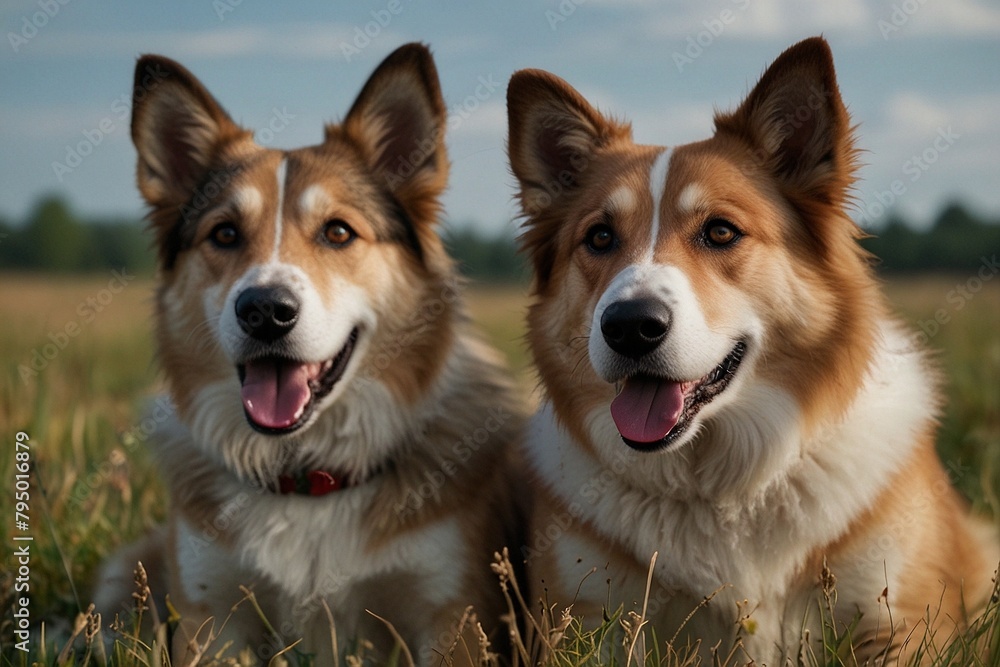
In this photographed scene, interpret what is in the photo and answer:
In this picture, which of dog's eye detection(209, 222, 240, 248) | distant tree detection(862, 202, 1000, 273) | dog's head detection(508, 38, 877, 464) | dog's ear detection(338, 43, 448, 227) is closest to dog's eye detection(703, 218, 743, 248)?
dog's head detection(508, 38, 877, 464)

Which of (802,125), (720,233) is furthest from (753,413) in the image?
(802,125)

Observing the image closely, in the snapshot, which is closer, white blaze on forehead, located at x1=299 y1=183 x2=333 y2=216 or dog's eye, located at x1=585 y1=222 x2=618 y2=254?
dog's eye, located at x1=585 y1=222 x2=618 y2=254

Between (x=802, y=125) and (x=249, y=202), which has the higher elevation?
(x=802, y=125)

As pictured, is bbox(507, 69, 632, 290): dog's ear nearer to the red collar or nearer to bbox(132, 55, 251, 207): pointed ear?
the red collar

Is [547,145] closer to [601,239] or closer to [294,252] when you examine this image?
[601,239]

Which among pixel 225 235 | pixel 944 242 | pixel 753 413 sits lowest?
pixel 944 242

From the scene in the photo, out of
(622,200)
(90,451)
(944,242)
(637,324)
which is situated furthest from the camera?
(944,242)

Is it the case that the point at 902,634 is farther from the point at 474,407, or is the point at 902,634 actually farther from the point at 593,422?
the point at 474,407

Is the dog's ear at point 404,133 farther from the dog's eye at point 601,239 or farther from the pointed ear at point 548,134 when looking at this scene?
the dog's eye at point 601,239
